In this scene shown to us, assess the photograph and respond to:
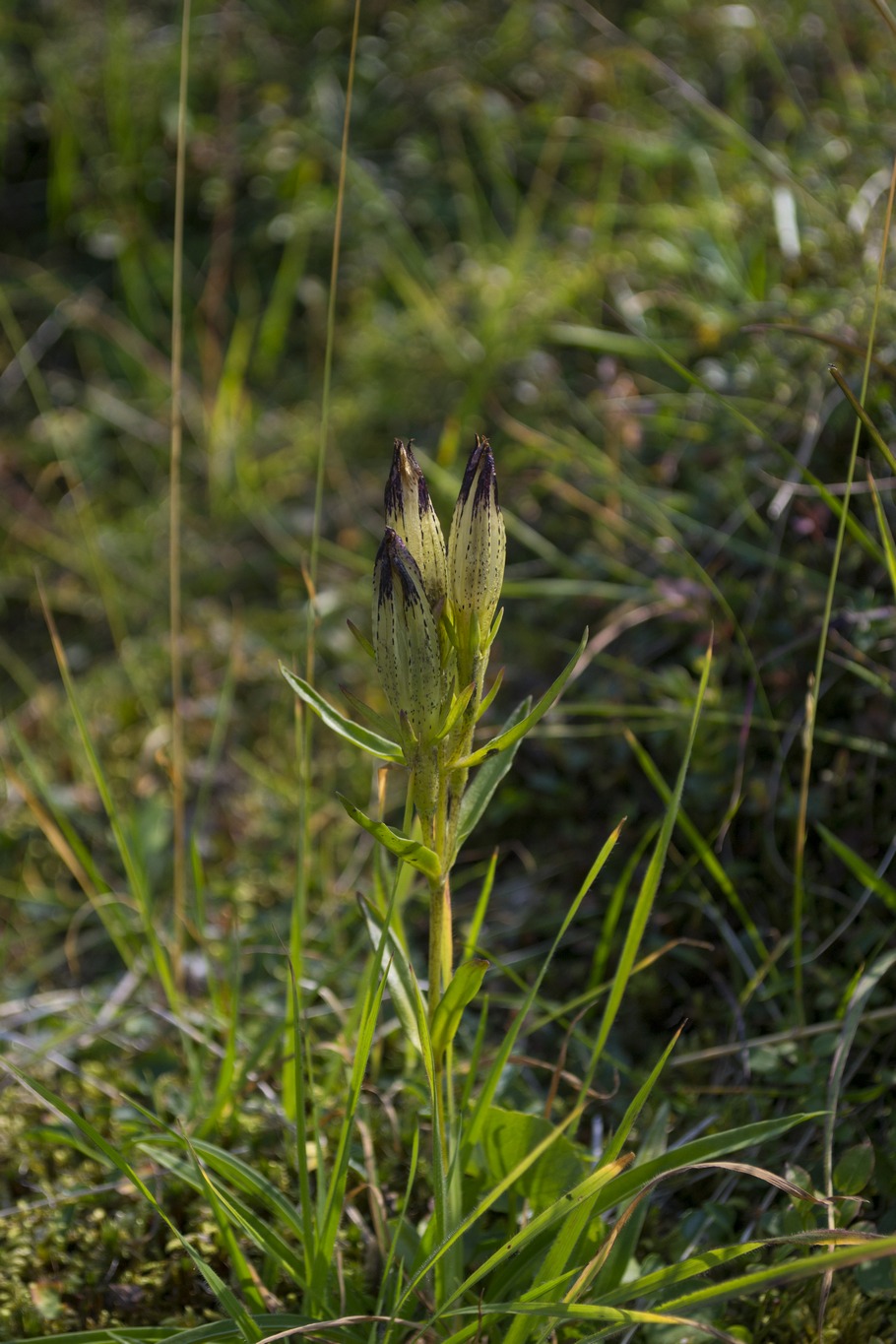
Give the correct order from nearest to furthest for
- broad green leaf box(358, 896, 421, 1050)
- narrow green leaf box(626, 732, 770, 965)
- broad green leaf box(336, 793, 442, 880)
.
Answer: broad green leaf box(336, 793, 442, 880)
broad green leaf box(358, 896, 421, 1050)
narrow green leaf box(626, 732, 770, 965)

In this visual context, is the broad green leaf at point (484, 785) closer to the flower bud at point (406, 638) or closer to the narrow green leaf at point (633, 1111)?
the flower bud at point (406, 638)

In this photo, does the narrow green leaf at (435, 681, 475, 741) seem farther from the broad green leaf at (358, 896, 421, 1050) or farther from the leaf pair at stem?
the broad green leaf at (358, 896, 421, 1050)

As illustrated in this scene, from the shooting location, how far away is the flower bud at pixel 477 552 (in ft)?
3.75

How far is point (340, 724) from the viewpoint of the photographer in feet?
3.83

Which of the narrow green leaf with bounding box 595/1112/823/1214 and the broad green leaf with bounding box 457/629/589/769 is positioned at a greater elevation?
the broad green leaf with bounding box 457/629/589/769

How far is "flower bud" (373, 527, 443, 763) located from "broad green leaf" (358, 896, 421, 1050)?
268mm

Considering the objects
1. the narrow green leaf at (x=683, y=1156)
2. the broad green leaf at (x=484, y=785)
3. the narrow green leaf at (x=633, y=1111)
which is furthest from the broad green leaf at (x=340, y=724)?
the narrow green leaf at (x=683, y=1156)

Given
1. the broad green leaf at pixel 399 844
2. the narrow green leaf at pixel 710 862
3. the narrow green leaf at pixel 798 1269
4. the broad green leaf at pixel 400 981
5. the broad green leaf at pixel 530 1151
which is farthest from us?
the narrow green leaf at pixel 710 862

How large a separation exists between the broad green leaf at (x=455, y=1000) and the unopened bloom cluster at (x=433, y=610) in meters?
0.17

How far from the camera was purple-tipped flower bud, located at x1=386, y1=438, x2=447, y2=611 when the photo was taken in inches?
44.8

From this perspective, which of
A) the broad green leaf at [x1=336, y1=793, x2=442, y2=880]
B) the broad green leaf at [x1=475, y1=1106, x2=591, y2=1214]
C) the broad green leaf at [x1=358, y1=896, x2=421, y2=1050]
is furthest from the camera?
the broad green leaf at [x1=475, y1=1106, x2=591, y2=1214]

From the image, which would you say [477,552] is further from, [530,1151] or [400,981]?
[530,1151]

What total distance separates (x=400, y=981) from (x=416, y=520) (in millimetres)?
526

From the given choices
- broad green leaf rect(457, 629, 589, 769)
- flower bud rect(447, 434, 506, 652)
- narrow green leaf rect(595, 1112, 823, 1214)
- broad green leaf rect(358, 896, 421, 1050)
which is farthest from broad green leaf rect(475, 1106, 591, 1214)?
flower bud rect(447, 434, 506, 652)
